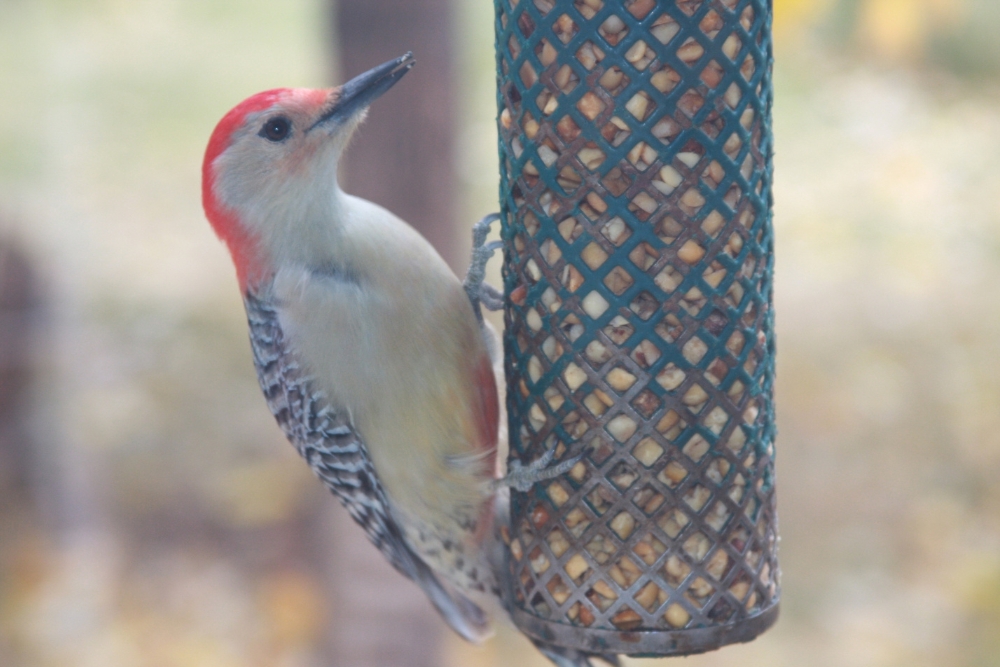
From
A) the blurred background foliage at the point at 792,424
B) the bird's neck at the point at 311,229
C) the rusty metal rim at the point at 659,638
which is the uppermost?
the bird's neck at the point at 311,229

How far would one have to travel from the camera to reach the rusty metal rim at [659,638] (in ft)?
9.14

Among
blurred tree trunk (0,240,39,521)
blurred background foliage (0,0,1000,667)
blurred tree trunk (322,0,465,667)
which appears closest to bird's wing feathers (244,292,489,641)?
blurred tree trunk (322,0,465,667)

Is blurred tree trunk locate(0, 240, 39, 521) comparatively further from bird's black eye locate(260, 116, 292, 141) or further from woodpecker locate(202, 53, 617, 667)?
bird's black eye locate(260, 116, 292, 141)

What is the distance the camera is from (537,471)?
9.57 feet

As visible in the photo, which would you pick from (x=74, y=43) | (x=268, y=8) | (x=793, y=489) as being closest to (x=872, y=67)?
(x=793, y=489)

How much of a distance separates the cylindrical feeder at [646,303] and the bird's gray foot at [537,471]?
0.12 ft

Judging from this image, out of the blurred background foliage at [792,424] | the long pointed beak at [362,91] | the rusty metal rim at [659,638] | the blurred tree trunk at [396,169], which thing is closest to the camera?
the rusty metal rim at [659,638]

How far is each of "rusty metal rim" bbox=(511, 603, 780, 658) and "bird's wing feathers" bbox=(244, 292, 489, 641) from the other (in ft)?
3.07

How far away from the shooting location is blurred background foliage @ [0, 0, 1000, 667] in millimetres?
8164

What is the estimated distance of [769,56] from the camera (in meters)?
2.83

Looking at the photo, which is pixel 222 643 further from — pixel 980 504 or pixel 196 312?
pixel 980 504

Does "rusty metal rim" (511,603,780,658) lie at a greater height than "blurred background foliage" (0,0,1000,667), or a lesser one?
greater

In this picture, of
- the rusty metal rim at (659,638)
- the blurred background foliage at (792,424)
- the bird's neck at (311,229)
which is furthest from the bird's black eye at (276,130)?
the blurred background foliage at (792,424)

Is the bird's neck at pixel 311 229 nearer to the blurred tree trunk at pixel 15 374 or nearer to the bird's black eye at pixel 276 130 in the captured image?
the bird's black eye at pixel 276 130
